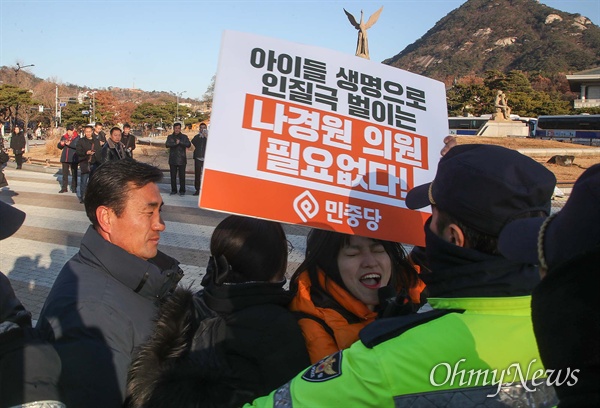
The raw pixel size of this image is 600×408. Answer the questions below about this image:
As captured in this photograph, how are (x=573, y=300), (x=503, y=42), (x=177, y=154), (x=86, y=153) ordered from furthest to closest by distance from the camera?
(x=503, y=42) → (x=177, y=154) → (x=86, y=153) → (x=573, y=300)

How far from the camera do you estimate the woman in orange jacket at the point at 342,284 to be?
5.75 ft

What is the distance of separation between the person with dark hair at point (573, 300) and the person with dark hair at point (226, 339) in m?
0.95

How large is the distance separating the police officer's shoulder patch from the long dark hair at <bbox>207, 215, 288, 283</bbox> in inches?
23.0

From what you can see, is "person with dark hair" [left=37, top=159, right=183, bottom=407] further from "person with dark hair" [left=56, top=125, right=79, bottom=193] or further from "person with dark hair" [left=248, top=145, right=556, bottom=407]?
"person with dark hair" [left=56, top=125, right=79, bottom=193]

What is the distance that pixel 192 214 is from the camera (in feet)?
33.2

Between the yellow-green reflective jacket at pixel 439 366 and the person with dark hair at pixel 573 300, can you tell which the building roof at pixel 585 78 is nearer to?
the yellow-green reflective jacket at pixel 439 366

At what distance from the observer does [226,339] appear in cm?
162

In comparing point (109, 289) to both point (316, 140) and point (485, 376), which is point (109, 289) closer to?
point (316, 140)

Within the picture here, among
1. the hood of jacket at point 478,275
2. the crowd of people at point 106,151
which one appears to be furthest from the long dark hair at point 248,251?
the crowd of people at point 106,151

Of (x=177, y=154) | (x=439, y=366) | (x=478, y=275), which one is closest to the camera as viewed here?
(x=439, y=366)

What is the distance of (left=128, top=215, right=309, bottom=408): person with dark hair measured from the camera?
61.0 inches

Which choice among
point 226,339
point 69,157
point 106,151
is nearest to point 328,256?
point 226,339

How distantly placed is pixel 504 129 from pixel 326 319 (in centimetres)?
4264

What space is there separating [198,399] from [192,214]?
8.79 meters
